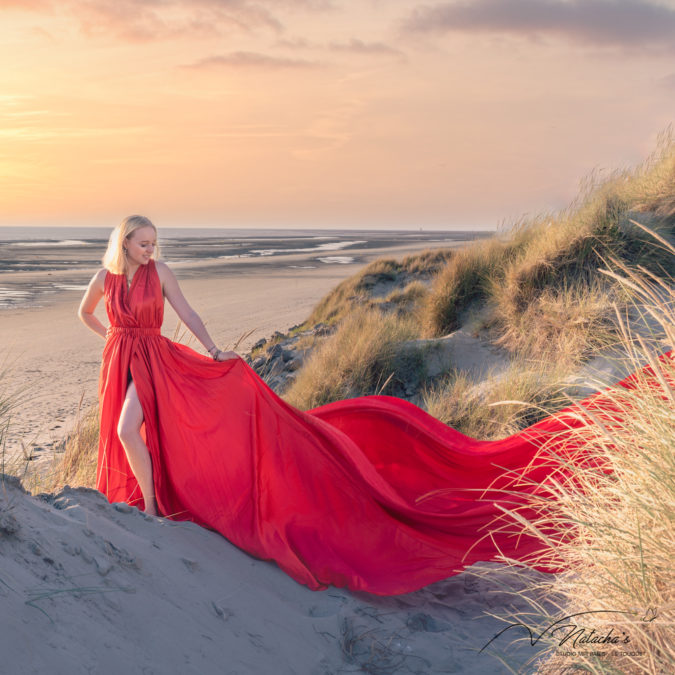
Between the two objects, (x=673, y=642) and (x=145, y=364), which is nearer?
(x=673, y=642)

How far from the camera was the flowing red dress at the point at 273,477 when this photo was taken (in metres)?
3.98

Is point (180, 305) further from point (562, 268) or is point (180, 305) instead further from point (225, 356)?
point (562, 268)

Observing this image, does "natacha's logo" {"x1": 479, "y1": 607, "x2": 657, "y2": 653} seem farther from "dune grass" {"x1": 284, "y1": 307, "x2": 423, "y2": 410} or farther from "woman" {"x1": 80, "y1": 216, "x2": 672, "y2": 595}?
"dune grass" {"x1": 284, "y1": 307, "x2": 423, "y2": 410}

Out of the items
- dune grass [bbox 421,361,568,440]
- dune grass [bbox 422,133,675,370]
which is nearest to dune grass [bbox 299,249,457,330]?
dune grass [bbox 422,133,675,370]

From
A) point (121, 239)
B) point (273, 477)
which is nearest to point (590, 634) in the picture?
point (273, 477)

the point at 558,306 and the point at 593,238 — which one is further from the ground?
the point at 593,238

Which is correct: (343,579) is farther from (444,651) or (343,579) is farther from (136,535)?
(136,535)

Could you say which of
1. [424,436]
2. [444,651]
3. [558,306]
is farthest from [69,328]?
[444,651]

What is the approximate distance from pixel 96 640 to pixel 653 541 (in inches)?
81.6

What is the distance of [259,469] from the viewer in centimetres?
415

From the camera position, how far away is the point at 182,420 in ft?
14.1

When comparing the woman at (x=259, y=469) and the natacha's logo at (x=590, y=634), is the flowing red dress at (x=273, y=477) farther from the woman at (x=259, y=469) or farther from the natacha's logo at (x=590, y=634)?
the natacha's logo at (x=590, y=634)

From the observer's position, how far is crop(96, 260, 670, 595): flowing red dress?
A: 398 centimetres

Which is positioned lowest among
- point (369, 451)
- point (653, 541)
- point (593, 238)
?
point (369, 451)
